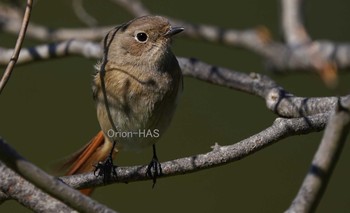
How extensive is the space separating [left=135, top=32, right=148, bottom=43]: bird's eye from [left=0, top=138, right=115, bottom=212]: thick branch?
1.59m

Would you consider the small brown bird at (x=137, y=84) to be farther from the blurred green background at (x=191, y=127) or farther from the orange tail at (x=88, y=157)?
the blurred green background at (x=191, y=127)

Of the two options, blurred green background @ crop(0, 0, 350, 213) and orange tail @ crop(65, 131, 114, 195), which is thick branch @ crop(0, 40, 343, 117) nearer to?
orange tail @ crop(65, 131, 114, 195)

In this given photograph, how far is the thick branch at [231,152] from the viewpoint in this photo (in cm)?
264

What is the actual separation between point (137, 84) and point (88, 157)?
0.46m

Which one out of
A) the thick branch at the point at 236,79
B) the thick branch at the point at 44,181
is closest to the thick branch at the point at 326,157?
the thick branch at the point at 44,181

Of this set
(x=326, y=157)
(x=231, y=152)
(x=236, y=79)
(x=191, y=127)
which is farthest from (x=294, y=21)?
(x=326, y=157)

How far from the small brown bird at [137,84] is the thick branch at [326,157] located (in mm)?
1574

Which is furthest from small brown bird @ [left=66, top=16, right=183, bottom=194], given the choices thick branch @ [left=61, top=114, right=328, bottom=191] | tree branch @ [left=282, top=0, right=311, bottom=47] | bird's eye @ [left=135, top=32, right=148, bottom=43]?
tree branch @ [left=282, top=0, right=311, bottom=47]

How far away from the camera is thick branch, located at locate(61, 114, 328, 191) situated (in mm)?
2639

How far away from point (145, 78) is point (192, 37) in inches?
44.6

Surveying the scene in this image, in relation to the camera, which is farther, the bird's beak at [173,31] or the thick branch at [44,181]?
the bird's beak at [173,31]

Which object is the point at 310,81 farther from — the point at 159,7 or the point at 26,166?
the point at 26,166

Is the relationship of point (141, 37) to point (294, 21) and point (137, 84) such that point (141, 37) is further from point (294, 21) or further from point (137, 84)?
point (294, 21)

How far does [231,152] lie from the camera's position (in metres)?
2.63
